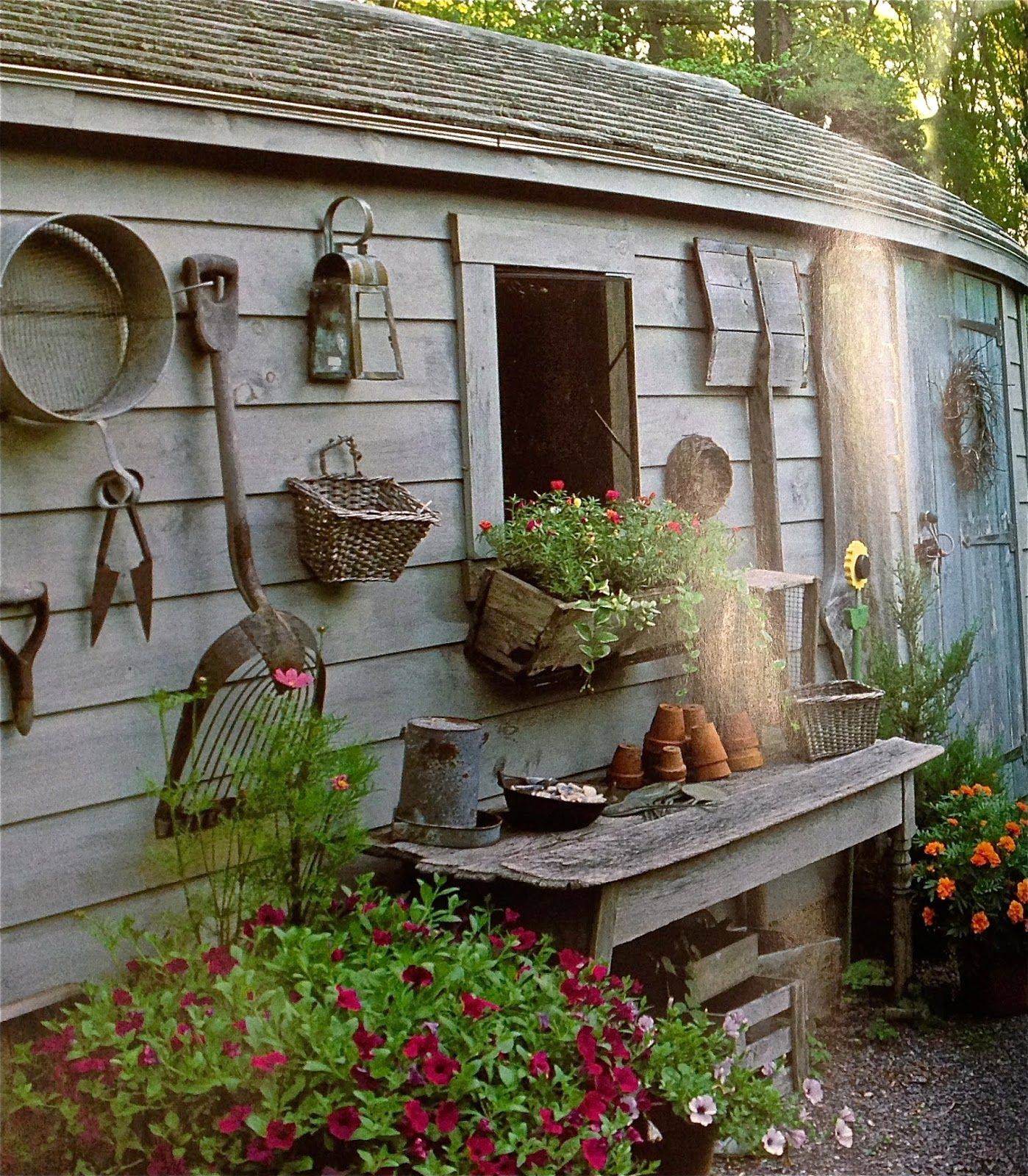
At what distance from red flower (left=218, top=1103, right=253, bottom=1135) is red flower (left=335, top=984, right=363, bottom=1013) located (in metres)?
0.25

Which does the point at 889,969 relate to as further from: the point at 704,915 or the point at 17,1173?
the point at 17,1173

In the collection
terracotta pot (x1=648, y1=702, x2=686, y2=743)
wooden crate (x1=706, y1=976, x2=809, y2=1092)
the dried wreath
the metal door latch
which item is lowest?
wooden crate (x1=706, y1=976, x2=809, y2=1092)

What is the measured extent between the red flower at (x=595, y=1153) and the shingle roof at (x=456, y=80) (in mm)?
2445

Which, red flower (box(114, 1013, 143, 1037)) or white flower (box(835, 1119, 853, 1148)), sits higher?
red flower (box(114, 1013, 143, 1037))

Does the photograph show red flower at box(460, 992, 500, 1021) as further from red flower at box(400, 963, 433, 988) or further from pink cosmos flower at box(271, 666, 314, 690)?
pink cosmos flower at box(271, 666, 314, 690)

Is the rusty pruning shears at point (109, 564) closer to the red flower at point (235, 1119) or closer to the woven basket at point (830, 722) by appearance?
the red flower at point (235, 1119)

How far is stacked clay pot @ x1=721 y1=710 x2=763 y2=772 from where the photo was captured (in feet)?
13.5

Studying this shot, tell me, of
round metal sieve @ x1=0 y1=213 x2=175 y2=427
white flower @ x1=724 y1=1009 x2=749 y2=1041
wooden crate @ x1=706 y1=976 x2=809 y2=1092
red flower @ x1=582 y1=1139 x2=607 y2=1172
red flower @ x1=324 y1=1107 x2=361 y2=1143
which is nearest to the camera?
red flower @ x1=324 y1=1107 x2=361 y2=1143

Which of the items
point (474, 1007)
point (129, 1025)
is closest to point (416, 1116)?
point (474, 1007)

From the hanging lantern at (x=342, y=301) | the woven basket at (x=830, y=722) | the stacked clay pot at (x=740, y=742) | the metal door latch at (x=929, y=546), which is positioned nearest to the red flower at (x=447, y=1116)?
the hanging lantern at (x=342, y=301)

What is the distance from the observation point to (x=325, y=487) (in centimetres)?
324

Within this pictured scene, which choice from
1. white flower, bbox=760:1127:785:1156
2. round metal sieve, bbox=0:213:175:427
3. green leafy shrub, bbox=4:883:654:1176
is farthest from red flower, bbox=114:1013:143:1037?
white flower, bbox=760:1127:785:1156

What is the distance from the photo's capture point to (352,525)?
10.2 ft

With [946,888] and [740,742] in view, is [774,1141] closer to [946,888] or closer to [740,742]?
[740,742]
